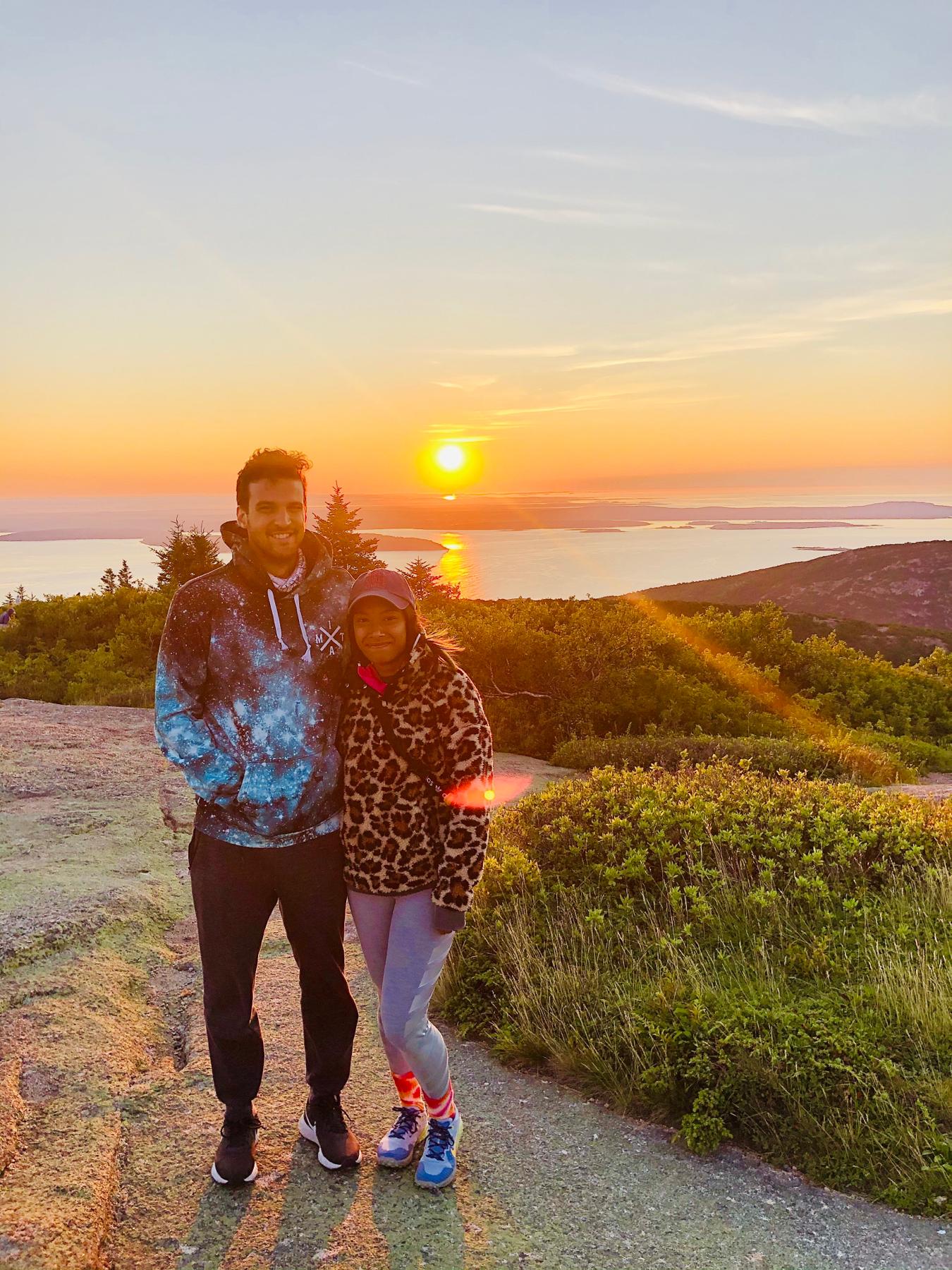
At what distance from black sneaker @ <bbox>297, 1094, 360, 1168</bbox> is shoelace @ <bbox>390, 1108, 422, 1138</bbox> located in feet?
0.54

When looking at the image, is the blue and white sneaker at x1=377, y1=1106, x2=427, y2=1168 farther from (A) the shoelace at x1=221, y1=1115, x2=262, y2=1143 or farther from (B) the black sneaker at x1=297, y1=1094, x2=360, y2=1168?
(A) the shoelace at x1=221, y1=1115, x2=262, y2=1143

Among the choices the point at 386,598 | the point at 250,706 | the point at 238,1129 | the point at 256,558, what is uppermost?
the point at 256,558

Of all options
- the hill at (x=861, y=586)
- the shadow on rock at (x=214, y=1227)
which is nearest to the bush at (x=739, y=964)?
the shadow on rock at (x=214, y=1227)

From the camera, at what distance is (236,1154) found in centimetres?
361

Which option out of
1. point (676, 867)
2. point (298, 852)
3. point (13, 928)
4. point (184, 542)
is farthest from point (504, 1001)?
point (184, 542)

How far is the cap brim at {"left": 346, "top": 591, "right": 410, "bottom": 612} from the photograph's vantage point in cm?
328

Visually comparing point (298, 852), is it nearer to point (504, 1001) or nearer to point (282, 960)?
Answer: point (504, 1001)

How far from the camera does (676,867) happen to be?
5.98 m

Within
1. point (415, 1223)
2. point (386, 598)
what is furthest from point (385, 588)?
point (415, 1223)

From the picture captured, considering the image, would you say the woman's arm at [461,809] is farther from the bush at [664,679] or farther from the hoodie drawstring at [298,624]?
the bush at [664,679]

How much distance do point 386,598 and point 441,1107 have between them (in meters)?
2.07

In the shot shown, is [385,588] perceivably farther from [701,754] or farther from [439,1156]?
[701,754]

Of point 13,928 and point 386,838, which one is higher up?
point 386,838

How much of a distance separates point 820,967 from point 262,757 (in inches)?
130
